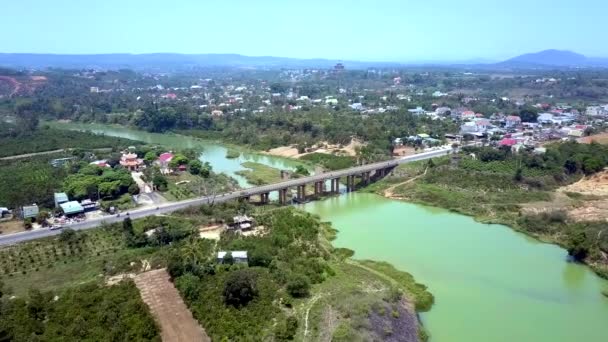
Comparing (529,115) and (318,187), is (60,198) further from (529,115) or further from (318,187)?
(529,115)

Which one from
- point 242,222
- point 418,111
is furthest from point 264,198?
point 418,111

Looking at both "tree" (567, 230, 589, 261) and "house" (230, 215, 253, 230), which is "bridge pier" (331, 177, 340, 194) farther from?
"tree" (567, 230, 589, 261)

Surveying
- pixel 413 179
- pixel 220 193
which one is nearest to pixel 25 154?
pixel 220 193

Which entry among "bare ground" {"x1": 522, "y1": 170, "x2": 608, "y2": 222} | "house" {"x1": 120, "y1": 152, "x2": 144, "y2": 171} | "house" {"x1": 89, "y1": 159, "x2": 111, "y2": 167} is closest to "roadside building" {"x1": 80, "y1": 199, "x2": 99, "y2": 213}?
"house" {"x1": 89, "y1": 159, "x2": 111, "y2": 167}

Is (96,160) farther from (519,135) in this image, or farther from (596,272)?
(519,135)

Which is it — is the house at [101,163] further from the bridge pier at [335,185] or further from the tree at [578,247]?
the tree at [578,247]

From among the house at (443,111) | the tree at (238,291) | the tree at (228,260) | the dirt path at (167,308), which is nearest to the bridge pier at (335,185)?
the tree at (228,260)
